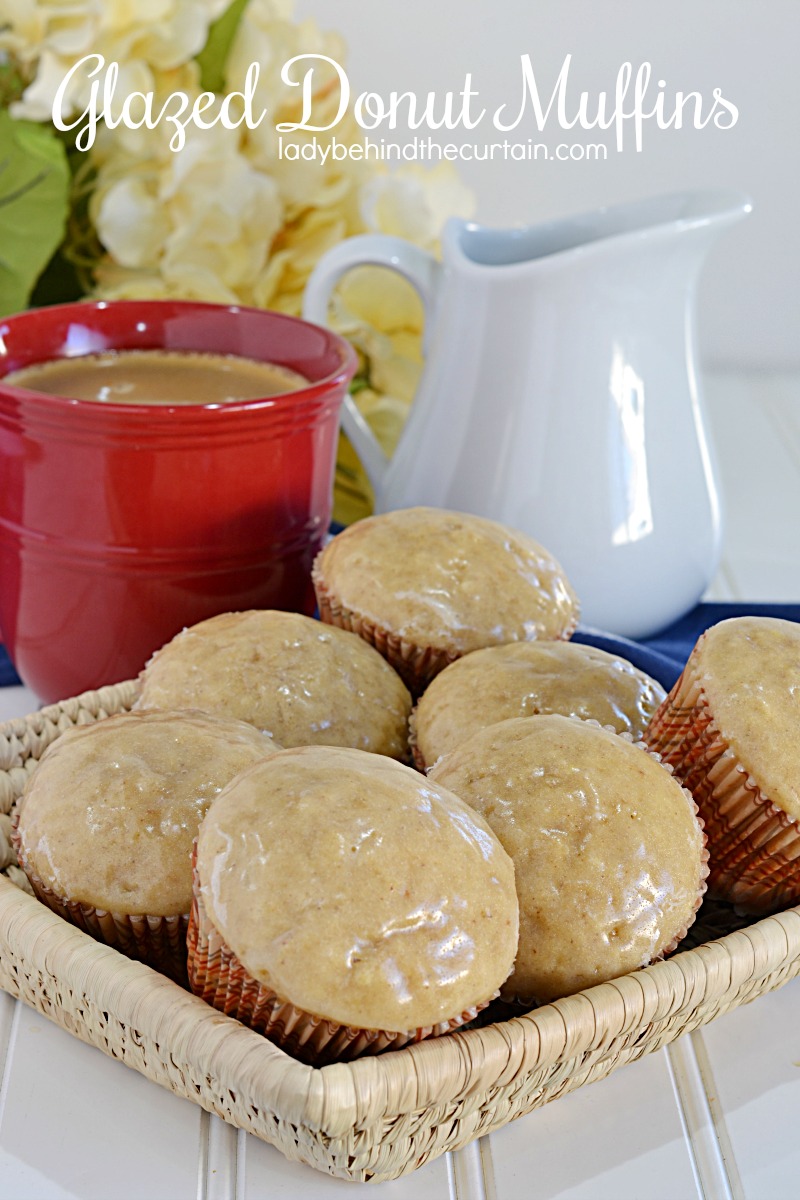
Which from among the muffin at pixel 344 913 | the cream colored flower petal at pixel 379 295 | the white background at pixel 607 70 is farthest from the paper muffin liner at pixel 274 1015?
the white background at pixel 607 70

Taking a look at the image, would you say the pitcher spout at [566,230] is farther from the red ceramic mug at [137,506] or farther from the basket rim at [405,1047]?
the basket rim at [405,1047]

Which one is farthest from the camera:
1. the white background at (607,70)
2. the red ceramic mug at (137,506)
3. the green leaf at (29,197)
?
the white background at (607,70)

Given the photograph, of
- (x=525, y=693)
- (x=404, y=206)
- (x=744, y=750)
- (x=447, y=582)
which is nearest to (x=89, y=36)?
(x=404, y=206)

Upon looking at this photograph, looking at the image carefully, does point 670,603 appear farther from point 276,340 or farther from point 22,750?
point 22,750

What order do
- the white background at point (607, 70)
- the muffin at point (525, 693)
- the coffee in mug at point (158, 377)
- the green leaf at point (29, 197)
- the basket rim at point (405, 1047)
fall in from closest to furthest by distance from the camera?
the basket rim at point (405, 1047)
the muffin at point (525, 693)
the coffee in mug at point (158, 377)
the green leaf at point (29, 197)
the white background at point (607, 70)

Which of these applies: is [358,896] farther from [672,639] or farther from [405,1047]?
[672,639]

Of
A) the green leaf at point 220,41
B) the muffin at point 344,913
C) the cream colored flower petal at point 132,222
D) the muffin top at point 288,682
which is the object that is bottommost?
the muffin top at point 288,682
